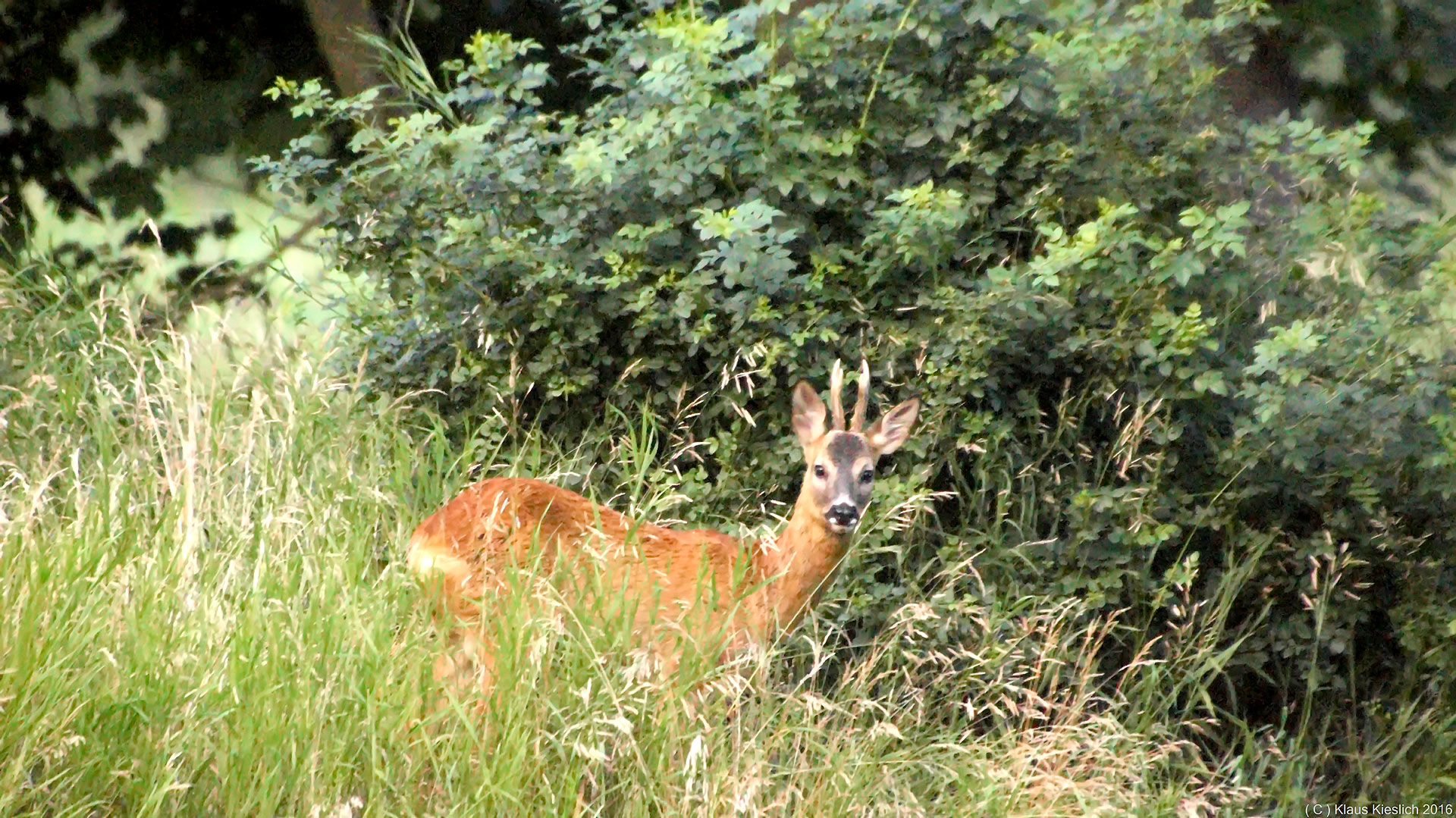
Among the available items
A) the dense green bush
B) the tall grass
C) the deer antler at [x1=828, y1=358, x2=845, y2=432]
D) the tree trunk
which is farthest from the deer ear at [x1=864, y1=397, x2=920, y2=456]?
the tree trunk

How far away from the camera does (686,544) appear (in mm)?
4430

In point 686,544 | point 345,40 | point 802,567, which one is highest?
point 345,40

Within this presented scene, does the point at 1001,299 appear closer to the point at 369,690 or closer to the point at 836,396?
the point at 836,396

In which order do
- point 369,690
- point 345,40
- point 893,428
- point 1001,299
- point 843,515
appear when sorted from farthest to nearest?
point 345,40 < point 1001,299 < point 893,428 < point 843,515 < point 369,690

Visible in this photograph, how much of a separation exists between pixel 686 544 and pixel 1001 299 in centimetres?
127

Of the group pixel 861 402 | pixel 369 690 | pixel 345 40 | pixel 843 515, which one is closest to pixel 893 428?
pixel 861 402

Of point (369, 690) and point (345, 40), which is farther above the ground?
point (345, 40)

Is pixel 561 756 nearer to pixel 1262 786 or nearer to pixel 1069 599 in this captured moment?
pixel 1069 599

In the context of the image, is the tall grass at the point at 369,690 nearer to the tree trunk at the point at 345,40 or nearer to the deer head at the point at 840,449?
the deer head at the point at 840,449

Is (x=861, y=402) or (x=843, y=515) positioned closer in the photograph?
(x=843, y=515)

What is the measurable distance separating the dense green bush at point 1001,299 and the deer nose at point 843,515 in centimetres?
22

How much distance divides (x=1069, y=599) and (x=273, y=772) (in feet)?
7.78

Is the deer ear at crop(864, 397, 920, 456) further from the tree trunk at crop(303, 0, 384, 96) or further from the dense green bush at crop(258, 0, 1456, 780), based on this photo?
A: the tree trunk at crop(303, 0, 384, 96)

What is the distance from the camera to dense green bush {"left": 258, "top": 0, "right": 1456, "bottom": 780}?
4.65 m
